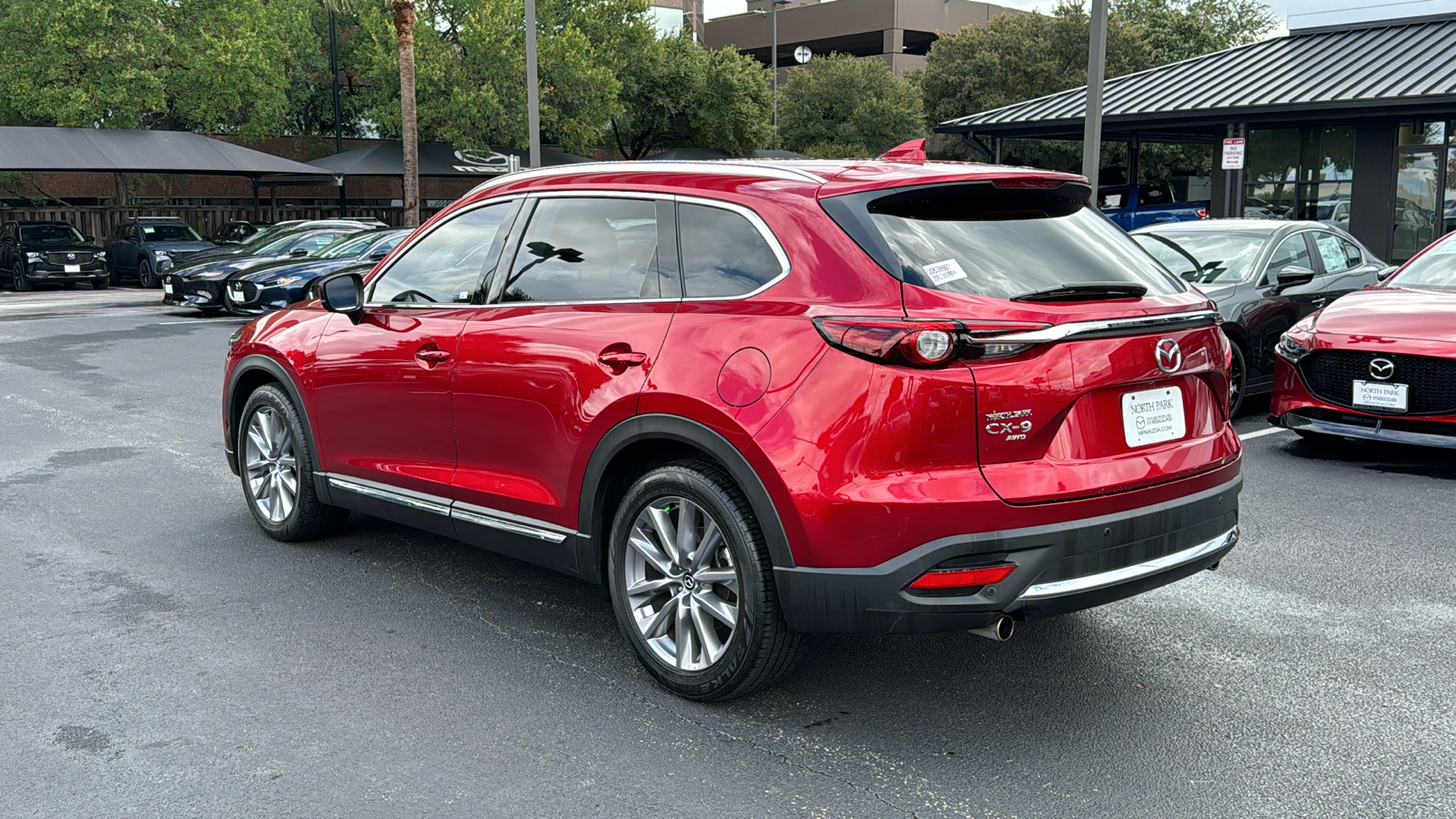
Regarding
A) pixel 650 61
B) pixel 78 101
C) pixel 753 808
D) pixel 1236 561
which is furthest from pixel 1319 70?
pixel 78 101

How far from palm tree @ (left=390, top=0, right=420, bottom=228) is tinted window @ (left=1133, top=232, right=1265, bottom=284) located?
2049 cm

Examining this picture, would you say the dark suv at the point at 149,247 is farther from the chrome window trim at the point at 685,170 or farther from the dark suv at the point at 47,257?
the chrome window trim at the point at 685,170

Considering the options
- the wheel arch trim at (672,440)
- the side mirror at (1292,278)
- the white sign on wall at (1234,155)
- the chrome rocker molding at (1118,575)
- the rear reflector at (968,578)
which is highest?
the white sign on wall at (1234,155)

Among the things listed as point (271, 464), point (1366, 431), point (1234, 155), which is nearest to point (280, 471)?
point (271, 464)

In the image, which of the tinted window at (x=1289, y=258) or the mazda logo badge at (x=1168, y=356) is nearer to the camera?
the mazda logo badge at (x=1168, y=356)

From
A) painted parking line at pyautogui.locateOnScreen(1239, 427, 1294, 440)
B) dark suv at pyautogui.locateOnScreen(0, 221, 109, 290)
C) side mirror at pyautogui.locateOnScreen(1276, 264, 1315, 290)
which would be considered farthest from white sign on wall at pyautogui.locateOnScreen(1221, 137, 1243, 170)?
dark suv at pyautogui.locateOnScreen(0, 221, 109, 290)

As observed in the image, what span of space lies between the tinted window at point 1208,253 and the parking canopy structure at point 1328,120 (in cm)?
1058

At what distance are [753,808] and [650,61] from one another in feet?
135

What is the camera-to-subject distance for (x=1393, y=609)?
4.98 m

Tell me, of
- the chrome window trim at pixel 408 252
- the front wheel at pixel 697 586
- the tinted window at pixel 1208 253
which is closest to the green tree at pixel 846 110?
the tinted window at pixel 1208 253

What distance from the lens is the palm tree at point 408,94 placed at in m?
27.5

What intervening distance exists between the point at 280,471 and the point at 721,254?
10.2 ft

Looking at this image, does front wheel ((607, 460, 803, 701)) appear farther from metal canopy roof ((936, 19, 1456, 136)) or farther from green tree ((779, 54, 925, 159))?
green tree ((779, 54, 925, 159))

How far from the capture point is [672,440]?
3998 millimetres
